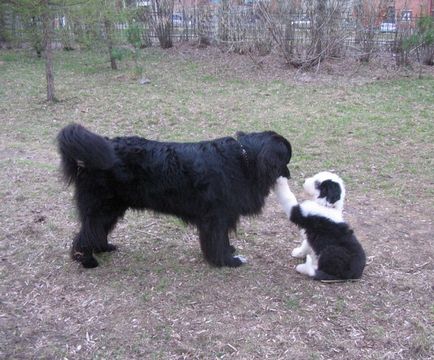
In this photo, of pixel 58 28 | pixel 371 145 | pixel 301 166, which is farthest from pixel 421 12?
pixel 58 28

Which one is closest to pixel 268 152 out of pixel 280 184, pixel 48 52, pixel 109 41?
pixel 280 184

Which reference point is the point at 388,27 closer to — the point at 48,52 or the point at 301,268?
the point at 48,52

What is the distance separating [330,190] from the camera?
3.84 metres

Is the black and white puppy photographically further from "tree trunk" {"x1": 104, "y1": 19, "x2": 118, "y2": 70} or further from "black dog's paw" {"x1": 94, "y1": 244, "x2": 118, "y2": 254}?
"tree trunk" {"x1": 104, "y1": 19, "x2": 118, "y2": 70}

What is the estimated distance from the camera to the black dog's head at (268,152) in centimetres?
387

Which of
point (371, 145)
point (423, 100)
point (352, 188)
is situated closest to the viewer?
point (352, 188)

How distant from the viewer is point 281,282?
3822mm

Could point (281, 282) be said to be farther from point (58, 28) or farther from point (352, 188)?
point (58, 28)

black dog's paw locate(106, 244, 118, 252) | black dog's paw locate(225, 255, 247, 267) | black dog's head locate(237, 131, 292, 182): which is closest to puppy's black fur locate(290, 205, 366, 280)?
black dog's head locate(237, 131, 292, 182)

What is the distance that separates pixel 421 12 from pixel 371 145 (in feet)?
20.0

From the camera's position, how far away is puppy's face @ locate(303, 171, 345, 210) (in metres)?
Answer: 3.83

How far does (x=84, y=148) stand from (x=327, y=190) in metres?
1.84

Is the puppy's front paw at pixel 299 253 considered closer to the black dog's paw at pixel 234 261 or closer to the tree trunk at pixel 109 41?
the black dog's paw at pixel 234 261

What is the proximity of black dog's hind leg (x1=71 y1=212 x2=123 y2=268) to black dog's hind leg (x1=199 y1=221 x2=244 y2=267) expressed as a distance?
29.5 inches
